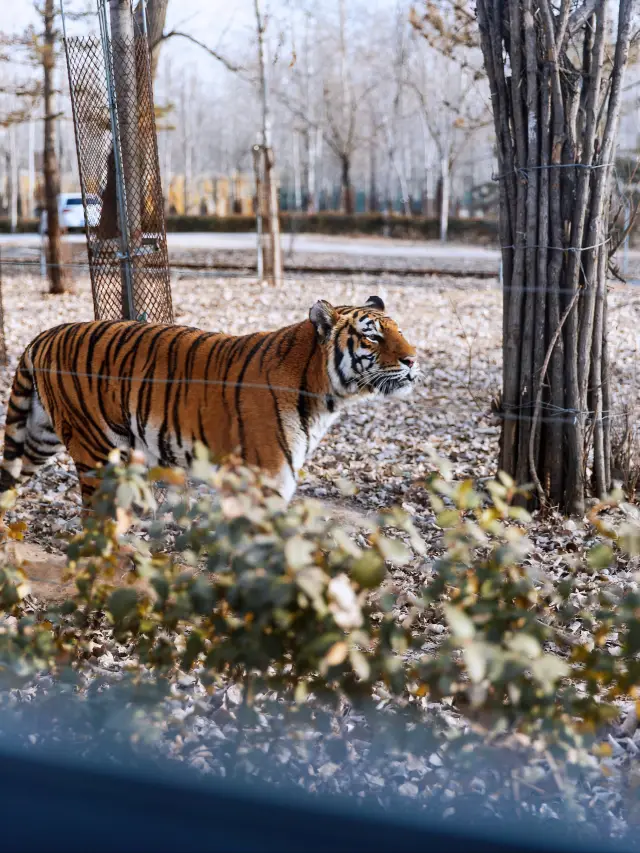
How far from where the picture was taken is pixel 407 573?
15.8ft

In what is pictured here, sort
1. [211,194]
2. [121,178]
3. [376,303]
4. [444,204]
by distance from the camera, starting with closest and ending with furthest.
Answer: [376,303] → [121,178] → [444,204] → [211,194]

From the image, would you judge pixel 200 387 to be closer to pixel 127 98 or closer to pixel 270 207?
pixel 127 98

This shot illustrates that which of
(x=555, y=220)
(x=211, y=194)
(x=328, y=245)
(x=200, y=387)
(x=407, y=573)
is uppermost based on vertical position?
(x=211, y=194)

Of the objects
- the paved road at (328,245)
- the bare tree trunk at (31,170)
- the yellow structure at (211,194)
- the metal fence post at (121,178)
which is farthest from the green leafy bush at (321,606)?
the yellow structure at (211,194)

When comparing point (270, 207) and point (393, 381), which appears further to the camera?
point (270, 207)

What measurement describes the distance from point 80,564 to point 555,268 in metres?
3.61

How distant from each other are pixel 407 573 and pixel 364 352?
1326 mm

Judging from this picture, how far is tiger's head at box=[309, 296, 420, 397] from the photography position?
416cm

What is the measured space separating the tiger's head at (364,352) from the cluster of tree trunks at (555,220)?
1.08 meters

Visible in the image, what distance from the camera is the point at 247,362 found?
4.40 meters

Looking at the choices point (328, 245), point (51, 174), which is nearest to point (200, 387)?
point (51, 174)

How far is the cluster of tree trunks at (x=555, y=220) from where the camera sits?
16.6 feet

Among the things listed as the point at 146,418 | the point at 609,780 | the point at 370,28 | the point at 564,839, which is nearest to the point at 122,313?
the point at 146,418

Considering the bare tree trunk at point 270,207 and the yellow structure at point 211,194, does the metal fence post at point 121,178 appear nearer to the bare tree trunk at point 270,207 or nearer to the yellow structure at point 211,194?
the bare tree trunk at point 270,207
